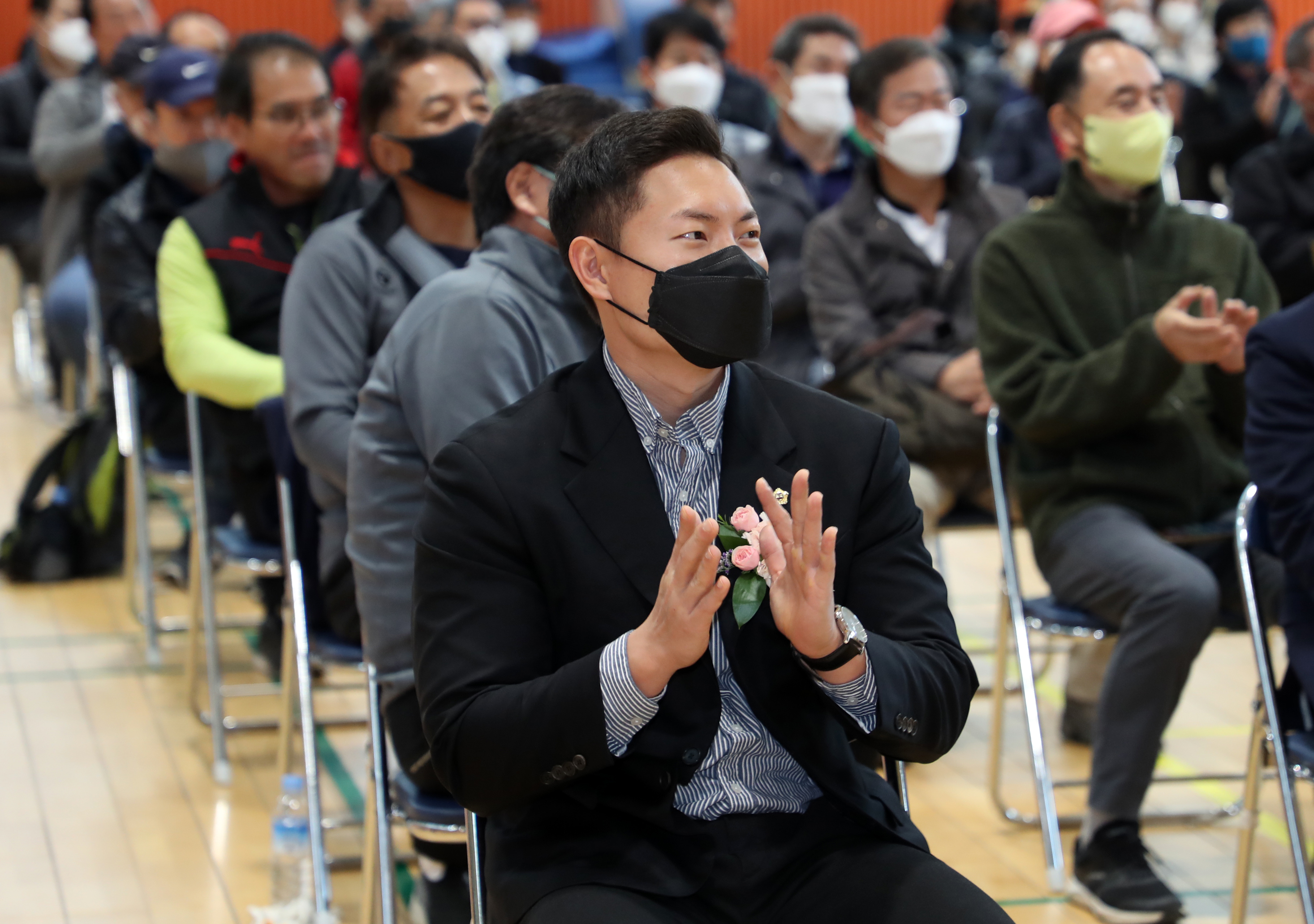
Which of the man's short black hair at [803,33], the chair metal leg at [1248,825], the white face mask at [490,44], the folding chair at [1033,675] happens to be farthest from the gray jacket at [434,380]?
the white face mask at [490,44]

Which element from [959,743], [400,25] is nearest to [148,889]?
[959,743]

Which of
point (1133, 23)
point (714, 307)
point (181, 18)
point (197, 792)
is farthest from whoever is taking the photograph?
point (1133, 23)

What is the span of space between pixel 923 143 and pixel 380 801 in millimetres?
2573

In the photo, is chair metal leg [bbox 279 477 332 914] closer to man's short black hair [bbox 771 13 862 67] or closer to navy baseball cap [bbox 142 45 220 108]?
navy baseball cap [bbox 142 45 220 108]

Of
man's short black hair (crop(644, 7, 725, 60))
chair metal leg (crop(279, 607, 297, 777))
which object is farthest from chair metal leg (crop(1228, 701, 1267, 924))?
man's short black hair (crop(644, 7, 725, 60))

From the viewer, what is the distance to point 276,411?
10.8ft

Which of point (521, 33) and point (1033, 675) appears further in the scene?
point (521, 33)

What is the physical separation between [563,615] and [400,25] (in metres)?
5.11

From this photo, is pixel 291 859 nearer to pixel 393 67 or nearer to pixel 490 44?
pixel 393 67

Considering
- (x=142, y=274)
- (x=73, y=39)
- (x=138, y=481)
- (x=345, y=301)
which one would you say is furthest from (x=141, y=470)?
(x=73, y=39)

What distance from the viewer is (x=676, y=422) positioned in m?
2.06

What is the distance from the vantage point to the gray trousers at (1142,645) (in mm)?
3146

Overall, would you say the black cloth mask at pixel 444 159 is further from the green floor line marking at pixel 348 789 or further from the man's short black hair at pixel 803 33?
the man's short black hair at pixel 803 33

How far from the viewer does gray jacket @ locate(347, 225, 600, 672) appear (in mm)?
2473
